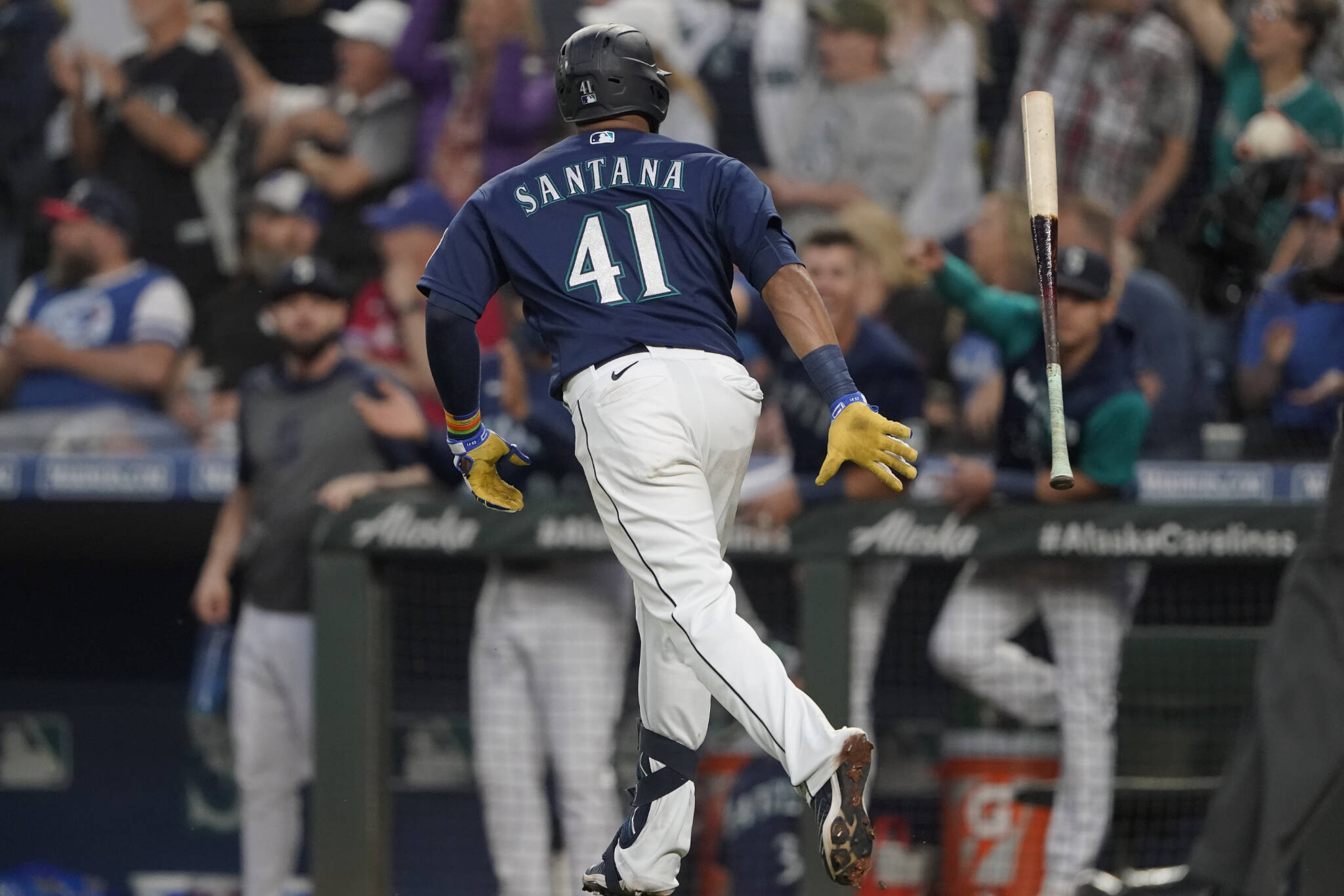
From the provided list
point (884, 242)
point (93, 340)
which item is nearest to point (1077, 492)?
point (884, 242)

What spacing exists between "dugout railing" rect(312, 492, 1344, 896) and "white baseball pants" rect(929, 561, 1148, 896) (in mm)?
117

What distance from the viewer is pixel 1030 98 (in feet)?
10.6

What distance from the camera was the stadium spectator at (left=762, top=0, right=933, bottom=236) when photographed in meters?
5.76

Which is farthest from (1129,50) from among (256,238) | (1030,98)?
(256,238)

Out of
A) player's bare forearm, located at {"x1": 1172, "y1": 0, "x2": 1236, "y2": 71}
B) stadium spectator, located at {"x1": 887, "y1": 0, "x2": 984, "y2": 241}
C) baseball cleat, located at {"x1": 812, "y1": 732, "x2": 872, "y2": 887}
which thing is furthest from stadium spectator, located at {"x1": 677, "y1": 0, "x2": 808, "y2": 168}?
baseball cleat, located at {"x1": 812, "y1": 732, "x2": 872, "y2": 887}

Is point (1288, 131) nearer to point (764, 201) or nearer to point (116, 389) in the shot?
point (764, 201)

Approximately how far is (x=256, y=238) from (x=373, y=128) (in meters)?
0.59

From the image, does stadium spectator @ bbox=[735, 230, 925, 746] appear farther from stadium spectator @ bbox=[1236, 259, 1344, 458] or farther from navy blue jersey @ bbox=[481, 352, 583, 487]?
stadium spectator @ bbox=[1236, 259, 1344, 458]

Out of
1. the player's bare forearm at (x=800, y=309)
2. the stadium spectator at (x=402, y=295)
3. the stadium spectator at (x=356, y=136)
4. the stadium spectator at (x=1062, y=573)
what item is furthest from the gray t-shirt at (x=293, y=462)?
the player's bare forearm at (x=800, y=309)

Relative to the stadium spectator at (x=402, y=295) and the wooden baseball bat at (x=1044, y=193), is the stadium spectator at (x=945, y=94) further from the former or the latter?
the wooden baseball bat at (x=1044, y=193)

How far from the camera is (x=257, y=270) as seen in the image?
6031 millimetres

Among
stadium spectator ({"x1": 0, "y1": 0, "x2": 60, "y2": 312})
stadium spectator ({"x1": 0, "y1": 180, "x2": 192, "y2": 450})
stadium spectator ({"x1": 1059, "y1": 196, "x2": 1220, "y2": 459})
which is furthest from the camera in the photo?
stadium spectator ({"x1": 0, "y1": 0, "x2": 60, "y2": 312})

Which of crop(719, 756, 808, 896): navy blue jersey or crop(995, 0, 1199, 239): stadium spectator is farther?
crop(995, 0, 1199, 239): stadium spectator

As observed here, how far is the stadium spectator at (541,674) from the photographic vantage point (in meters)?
4.84
